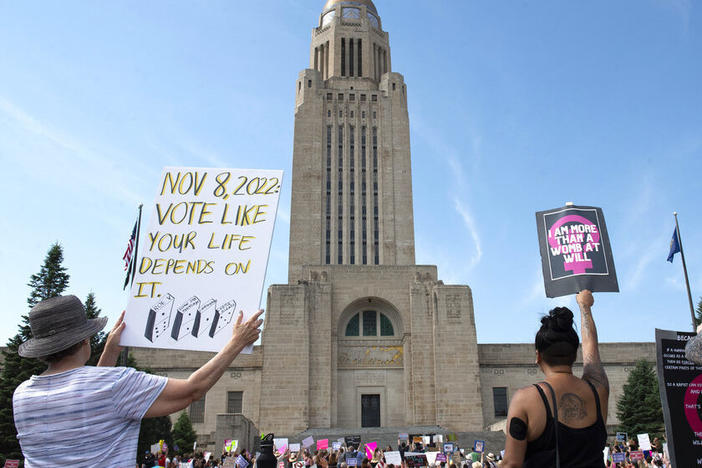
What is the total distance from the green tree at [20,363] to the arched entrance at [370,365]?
54.8 feet

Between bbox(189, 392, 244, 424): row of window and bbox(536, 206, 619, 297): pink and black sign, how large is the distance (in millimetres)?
34681

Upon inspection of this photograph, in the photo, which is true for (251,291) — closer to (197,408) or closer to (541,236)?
(541,236)

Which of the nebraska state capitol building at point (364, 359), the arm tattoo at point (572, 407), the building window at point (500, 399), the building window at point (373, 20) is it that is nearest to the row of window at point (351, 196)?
the nebraska state capitol building at point (364, 359)

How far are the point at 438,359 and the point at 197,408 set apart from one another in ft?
51.3

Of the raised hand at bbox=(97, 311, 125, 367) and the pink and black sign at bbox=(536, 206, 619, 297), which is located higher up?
the pink and black sign at bbox=(536, 206, 619, 297)

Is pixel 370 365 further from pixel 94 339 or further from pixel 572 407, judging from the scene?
pixel 572 407

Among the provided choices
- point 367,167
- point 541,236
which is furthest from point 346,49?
point 541,236

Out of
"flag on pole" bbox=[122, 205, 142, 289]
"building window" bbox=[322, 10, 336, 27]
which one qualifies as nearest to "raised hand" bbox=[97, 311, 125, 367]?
"flag on pole" bbox=[122, 205, 142, 289]

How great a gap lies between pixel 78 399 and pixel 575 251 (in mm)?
3916

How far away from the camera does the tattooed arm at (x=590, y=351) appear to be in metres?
3.42

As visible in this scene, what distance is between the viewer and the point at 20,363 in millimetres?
26812

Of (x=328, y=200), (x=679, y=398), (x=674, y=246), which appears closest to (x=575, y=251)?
(x=679, y=398)

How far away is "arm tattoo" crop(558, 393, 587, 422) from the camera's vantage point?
313 centimetres

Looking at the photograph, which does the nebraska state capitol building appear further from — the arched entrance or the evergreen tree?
the evergreen tree
